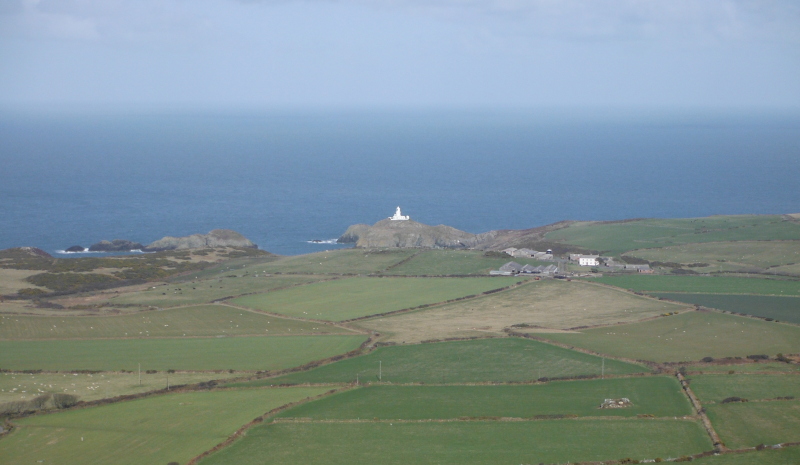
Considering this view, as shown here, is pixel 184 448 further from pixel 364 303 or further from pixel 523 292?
pixel 523 292

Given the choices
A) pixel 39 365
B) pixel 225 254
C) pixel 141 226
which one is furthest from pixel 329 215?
pixel 39 365

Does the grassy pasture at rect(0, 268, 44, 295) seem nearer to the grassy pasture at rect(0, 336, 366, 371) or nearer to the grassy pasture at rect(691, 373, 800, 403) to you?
the grassy pasture at rect(0, 336, 366, 371)

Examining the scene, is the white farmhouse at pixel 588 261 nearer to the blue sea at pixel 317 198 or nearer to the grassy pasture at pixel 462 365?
the grassy pasture at pixel 462 365

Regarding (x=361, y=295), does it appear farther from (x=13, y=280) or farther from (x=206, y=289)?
(x=13, y=280)

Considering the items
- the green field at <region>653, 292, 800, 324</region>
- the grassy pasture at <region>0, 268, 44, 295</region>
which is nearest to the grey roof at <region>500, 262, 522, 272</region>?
the green field at <region>653, 292, 800, 324</region>

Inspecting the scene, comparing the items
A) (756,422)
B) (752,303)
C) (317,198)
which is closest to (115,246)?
(317,198)
